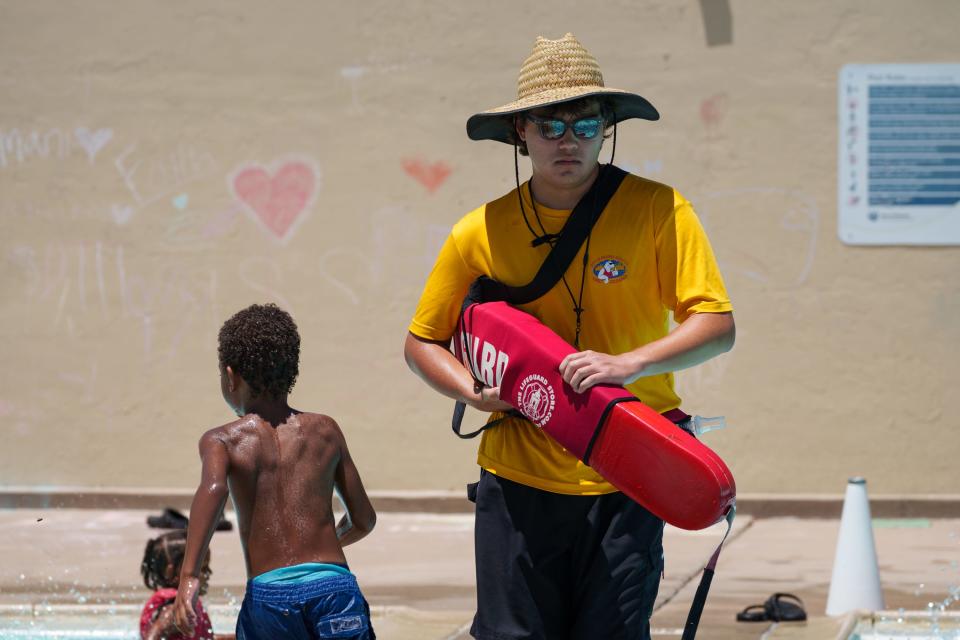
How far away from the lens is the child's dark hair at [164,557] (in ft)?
17.2

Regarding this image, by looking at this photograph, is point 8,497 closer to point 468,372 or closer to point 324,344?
point 324,344

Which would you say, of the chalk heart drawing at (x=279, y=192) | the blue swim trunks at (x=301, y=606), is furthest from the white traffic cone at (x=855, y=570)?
the chalk heart drawing at (x=279, y=192)

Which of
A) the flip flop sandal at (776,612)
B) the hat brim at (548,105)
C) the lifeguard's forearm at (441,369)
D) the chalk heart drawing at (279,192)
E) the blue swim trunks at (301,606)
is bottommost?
the flip flop sandal at (776,612)

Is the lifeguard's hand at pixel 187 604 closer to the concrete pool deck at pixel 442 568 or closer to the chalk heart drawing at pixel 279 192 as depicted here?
the concrete pool deck at pixel 442 568

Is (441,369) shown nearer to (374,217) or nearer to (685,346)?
(685,346)

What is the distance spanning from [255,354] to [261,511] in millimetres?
454

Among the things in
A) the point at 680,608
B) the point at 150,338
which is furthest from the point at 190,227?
the point at 680,608

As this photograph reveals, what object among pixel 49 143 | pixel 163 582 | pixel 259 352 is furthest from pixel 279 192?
pixel 259 352

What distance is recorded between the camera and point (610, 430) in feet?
11.2

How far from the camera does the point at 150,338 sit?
10844mm

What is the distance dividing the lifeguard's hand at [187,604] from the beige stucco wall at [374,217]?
22.6ft

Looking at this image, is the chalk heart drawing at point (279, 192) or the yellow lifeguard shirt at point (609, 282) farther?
the chalk heart drawing at point (279, 192)

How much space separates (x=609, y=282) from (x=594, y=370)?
32 centimetres

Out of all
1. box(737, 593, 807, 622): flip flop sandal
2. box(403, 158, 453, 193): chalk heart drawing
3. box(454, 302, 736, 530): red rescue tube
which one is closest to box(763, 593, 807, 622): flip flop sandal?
box(737, 593, 807, 622): flip flop sandal
